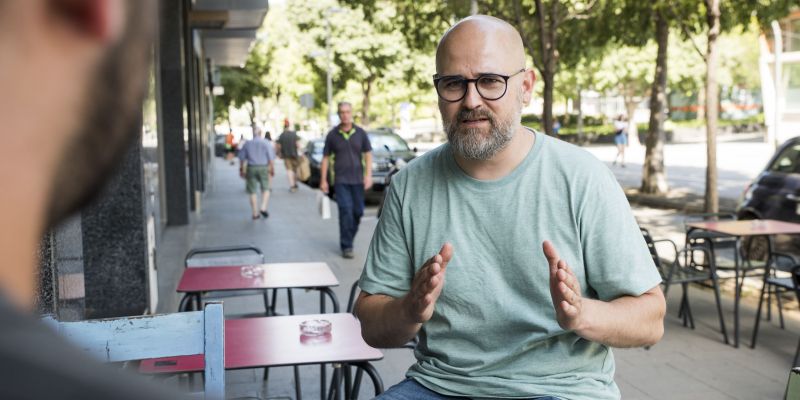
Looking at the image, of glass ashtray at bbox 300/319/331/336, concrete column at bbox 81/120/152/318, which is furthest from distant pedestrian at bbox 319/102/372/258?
glass ashtray at bbox 300/319/331/336

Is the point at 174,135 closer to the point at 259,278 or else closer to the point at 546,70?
the point at 546,70

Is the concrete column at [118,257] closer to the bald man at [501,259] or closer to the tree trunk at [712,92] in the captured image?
the bald man at [501,259]

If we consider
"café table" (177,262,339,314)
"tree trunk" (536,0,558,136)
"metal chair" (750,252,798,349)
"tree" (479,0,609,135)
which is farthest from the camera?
"tree" (479,0,609,135)

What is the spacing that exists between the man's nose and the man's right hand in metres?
0.66

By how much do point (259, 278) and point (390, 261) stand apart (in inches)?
105

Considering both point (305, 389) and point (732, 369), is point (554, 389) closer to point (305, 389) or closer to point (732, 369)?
point (305, 389)

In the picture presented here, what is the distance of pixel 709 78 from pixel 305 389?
6.47 meters

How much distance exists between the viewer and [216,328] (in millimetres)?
3223

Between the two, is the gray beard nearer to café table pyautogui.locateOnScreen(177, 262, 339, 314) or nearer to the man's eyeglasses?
the man's eyeglasses

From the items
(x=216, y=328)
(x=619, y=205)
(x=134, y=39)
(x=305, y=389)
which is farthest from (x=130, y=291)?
(x=134, y=39)

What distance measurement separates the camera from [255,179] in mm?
16703

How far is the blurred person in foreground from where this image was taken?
43 cm

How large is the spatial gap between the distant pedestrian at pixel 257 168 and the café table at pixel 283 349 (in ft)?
40.8

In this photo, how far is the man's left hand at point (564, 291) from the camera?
2338mm
